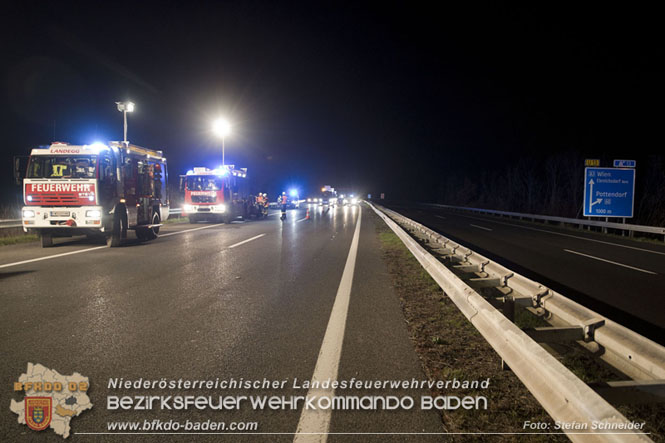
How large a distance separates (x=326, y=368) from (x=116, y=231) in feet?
37.8

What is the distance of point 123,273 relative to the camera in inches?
324

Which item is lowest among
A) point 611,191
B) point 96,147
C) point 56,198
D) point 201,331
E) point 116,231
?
point 201,331

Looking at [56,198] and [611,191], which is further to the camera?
[611,191]

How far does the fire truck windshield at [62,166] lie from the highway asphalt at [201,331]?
3.60 metres

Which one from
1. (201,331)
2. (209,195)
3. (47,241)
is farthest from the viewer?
(209,195)

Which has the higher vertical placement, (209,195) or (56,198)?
(209,195)

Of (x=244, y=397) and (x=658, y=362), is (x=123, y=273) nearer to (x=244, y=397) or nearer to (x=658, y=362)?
(x=244, y=397)

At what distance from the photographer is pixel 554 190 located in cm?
3266

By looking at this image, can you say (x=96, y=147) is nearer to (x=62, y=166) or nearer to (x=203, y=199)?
(x=62, y=166)

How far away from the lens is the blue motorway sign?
20.6m

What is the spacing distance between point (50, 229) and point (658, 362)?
14.4 m

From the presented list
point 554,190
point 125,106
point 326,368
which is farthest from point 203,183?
point 554,190

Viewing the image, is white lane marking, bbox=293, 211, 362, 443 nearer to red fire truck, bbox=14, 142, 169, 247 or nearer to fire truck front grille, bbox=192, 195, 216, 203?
red fire truck, bbox=14, 142, 169, 247

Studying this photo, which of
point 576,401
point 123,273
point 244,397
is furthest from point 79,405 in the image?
point 123,273
